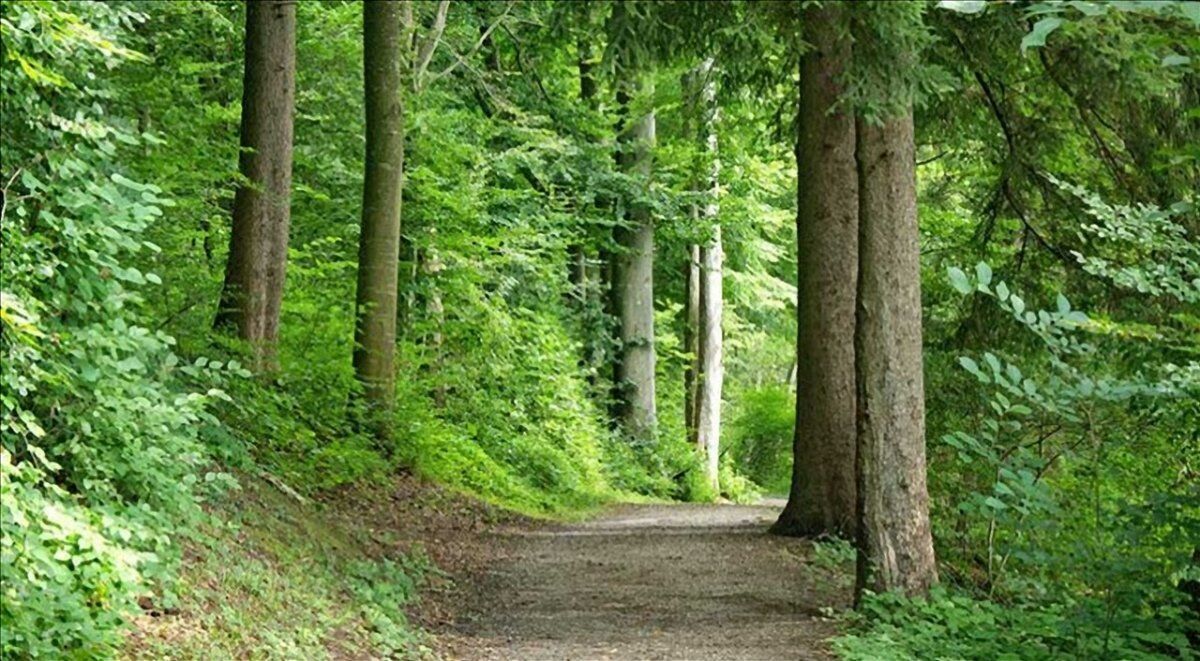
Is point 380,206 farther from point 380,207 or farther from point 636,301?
point 636,301

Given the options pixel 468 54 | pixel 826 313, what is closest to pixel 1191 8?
pixel 826 313

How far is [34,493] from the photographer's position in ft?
15.4

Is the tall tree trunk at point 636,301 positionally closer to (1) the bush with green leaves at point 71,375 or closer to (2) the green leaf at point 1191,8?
(1) the bush with green leaves at point 71,375

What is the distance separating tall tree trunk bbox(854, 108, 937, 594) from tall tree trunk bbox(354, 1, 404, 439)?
21.6 feet

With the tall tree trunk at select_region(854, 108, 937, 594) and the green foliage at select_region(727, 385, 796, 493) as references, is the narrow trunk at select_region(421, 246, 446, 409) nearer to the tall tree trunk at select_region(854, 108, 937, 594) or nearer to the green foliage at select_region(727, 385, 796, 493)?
the tall tree trunk at select_region(854, 108, 937, 594)

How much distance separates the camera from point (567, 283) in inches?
1000

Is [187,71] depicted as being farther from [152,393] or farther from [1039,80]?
[152,393]

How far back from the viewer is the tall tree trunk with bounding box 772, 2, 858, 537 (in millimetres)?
12695

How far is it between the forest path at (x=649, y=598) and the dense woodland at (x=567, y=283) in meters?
0.55

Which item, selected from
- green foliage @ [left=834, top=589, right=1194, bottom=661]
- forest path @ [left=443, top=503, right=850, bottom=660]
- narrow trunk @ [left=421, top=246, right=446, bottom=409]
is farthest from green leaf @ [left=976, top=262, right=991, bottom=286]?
narrow trunk @ [left=421, top=246, right=446, bottom=409]

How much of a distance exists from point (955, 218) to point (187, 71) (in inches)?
331

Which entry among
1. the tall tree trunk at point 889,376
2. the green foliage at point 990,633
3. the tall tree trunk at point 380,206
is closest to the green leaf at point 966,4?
the green foliage at point 990,633

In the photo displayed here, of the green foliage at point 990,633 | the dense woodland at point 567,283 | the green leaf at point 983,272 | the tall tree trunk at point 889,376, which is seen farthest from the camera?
the tall tree trunk at point 889,376

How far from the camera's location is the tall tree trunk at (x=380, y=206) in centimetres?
1444
